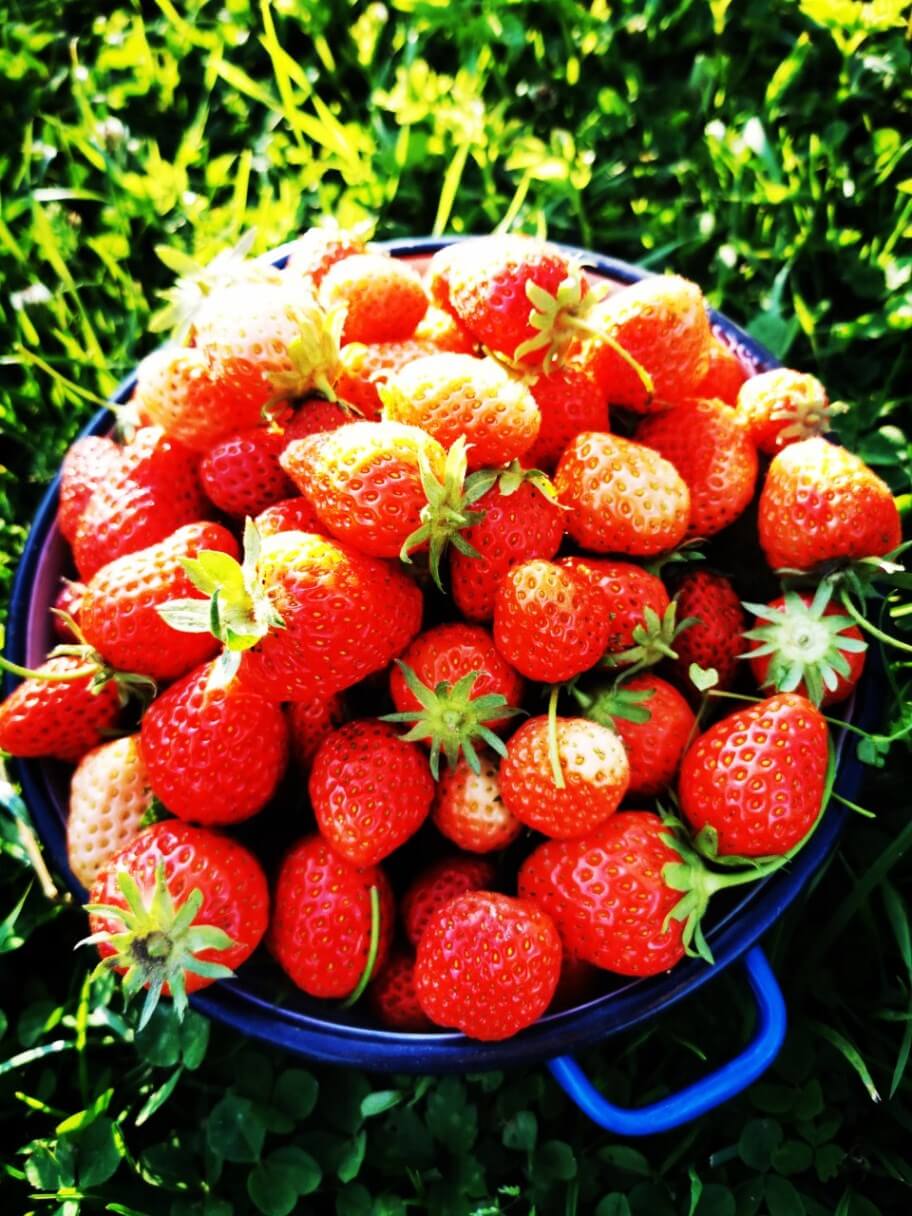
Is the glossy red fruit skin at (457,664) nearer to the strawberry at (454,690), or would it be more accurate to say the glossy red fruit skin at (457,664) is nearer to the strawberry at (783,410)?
the strawberry at (454,690)

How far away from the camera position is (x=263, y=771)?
1028mm

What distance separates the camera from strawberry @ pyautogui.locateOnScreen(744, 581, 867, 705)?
3.33ft

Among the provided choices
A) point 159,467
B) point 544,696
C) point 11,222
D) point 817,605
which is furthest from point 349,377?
point 11,222

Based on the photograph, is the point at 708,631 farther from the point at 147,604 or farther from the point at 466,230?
the point at 466,230

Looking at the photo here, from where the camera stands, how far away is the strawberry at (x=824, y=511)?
1.03 metres

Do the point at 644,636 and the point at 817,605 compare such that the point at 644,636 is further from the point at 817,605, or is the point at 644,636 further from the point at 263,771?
the point at 263,771

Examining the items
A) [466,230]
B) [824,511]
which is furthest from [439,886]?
[466,230]

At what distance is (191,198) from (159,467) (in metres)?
0.79

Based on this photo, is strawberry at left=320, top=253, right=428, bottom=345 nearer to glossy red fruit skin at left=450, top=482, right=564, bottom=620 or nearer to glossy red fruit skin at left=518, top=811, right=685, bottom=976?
glossy red fruit skin at left=450, top=482, right=564, bottom=620

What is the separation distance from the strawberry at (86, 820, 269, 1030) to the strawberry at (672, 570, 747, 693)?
485 millimetres

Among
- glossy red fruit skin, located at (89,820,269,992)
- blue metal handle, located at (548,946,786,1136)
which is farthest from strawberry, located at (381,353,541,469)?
blue metal handle, located at (548,946,786,1136)

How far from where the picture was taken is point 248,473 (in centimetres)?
108

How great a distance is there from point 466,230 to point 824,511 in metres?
0.88

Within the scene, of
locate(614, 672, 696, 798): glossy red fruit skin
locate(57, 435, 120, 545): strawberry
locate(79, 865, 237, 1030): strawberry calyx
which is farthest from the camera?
locate(57, 435, 120, 545): strawberry
